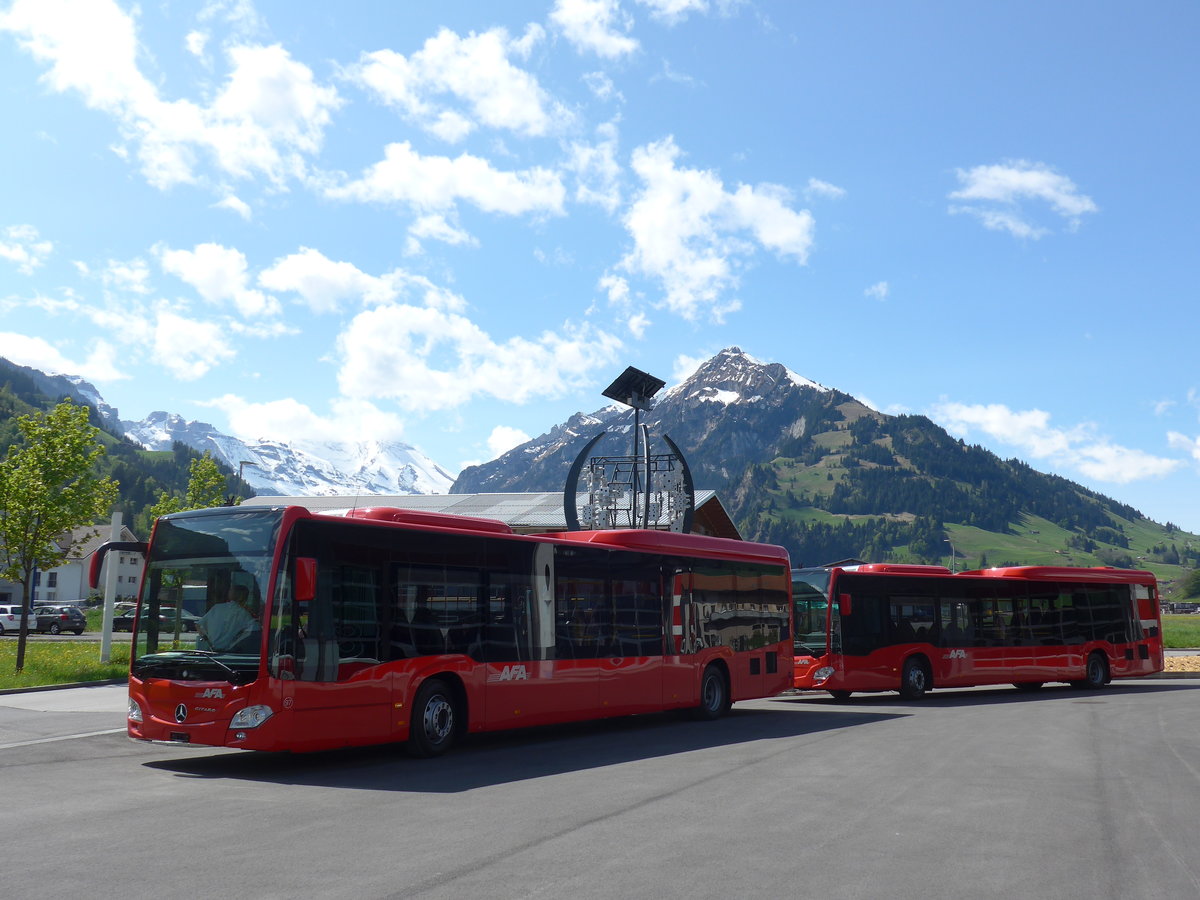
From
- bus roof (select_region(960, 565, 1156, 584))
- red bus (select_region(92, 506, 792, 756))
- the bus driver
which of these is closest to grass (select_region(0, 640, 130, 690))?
red bus (select_region(92, 506, 792, 756))

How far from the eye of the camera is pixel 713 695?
19.1m

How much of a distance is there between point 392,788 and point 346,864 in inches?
145

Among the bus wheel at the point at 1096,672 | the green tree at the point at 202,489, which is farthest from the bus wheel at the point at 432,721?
the green tree at the point at 202,489

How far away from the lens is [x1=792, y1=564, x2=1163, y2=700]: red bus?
23.0 m

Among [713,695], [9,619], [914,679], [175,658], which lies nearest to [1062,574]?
[914,679]

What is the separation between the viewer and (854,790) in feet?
35.1

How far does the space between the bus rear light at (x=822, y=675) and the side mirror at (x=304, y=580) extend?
547 inches

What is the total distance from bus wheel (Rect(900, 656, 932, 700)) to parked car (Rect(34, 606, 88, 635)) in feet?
Result: 164

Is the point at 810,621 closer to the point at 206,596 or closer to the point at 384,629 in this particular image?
the point at 384,629

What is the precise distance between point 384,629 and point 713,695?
26.5 feet

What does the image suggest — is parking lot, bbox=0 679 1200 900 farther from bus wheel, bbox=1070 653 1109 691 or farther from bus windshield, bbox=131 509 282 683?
bus wheel, bbox=1070 653 1109 691

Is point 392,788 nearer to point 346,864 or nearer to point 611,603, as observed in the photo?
point 346,864

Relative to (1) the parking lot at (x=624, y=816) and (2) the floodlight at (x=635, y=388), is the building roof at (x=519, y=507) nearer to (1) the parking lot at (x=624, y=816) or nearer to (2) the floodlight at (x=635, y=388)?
(2) the floodlight at (x=635, y=388)

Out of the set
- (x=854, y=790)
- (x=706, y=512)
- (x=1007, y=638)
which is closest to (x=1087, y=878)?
(x=854, y=790)
